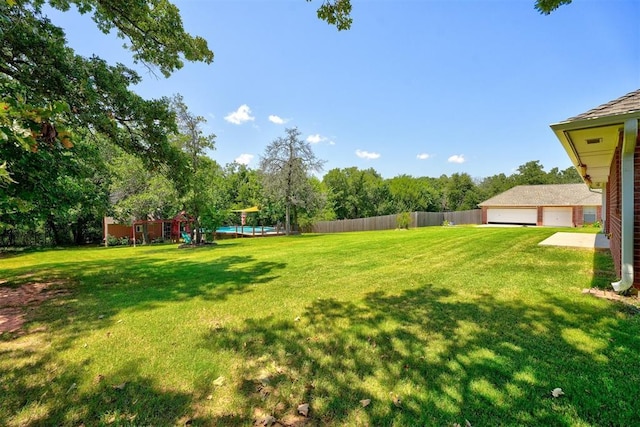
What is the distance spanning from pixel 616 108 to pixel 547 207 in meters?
31.2

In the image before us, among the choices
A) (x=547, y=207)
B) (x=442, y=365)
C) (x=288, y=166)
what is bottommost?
(x=442, y=365)

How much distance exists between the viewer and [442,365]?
2771 mm

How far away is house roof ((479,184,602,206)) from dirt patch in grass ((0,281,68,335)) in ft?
117

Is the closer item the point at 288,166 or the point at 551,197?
the point at 288,166

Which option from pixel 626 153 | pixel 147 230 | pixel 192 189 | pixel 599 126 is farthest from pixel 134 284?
pixel 147 230

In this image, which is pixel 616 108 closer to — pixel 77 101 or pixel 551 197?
pixel 77 101

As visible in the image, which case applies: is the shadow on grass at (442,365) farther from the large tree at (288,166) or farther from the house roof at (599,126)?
the large tree at (288,166)

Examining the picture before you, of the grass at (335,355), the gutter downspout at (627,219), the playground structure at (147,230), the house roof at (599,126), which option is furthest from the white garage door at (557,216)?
the playground structure at (147,230)

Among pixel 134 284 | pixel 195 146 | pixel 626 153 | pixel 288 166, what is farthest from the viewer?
pixel 288 166

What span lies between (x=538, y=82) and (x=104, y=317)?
53.4ft

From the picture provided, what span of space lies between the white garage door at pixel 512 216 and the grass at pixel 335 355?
29637mm

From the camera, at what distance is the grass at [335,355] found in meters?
2.23

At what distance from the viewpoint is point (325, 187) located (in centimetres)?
4081

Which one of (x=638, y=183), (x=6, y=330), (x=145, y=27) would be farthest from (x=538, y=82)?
(x=6, y=330)
